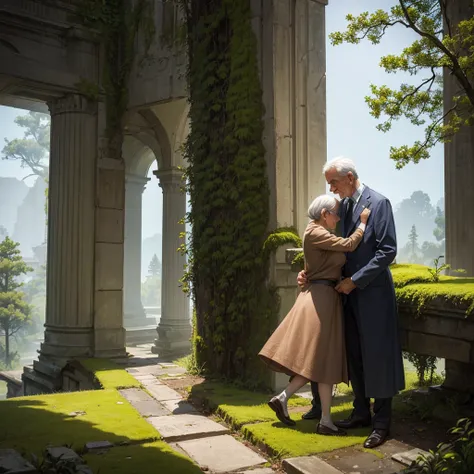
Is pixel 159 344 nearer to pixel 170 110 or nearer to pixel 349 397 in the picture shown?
pixel 170 110

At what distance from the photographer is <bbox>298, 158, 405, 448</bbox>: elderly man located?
12.6 feet

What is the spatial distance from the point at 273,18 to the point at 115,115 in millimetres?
4757

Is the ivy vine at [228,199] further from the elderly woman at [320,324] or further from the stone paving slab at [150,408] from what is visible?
the elderly woman at [320,324]

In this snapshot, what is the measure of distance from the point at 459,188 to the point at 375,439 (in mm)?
5958

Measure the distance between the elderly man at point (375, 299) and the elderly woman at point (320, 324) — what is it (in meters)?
0.12

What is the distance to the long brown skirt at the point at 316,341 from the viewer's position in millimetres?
4035

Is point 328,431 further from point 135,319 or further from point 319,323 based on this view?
point 135,319

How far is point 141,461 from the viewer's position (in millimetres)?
3801

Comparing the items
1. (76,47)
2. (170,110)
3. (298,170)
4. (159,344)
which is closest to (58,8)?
(76,47)

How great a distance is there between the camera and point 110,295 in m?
10.0

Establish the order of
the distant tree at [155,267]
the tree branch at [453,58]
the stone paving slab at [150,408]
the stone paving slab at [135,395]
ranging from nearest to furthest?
the stone paving slab at [150,408] < the tree branch at [453,58] < the stone paving slab at [135,395] < the distant tree at [155,267]

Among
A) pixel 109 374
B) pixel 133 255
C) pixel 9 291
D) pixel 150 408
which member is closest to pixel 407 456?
pixel 150 408

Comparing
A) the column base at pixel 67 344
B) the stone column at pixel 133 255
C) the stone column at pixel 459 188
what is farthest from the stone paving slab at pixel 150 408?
the stone column at pixel 133 255

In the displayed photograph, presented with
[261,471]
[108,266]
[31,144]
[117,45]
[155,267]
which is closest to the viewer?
[261,471]
